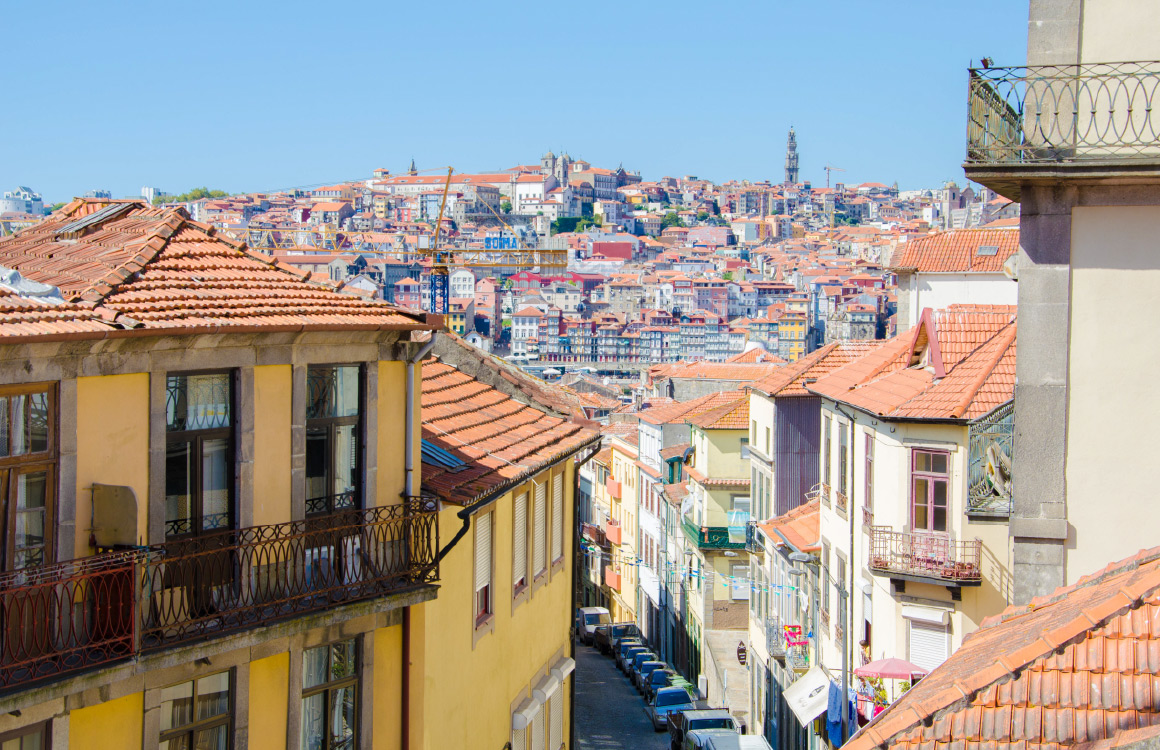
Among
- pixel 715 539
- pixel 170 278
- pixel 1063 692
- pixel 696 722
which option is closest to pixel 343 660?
pixel 170 278

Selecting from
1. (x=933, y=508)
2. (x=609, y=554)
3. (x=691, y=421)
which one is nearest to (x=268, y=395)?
(x=933, y=508)

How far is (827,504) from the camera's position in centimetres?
2138

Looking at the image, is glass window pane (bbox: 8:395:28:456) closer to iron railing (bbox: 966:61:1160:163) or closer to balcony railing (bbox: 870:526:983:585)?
iron railing (bbox: 966:61:1160:163)

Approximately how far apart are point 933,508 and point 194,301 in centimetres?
1167

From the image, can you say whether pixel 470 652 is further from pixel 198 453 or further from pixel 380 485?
pixel 198 453

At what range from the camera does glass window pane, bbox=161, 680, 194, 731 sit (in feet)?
24.5

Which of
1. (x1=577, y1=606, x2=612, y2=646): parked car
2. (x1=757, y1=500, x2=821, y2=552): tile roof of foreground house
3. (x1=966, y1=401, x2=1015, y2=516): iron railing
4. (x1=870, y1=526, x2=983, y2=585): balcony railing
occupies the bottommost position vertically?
(x1=577, y1=606, x2=612, y2=646): parked car

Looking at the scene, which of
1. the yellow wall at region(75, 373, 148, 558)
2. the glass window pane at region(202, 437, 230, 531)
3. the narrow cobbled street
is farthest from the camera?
the narrow cobbled street

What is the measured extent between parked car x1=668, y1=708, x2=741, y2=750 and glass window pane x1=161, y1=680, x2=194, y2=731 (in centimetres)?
1989

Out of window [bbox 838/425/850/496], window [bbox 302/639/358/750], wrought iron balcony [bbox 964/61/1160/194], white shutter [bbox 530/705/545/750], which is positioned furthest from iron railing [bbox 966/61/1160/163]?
window [bbox 838/425/850/496]

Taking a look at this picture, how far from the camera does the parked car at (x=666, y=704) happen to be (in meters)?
30.5

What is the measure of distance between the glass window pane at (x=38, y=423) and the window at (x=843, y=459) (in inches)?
582

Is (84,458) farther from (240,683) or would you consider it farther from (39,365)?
(240,683)

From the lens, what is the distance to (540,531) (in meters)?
13.3
